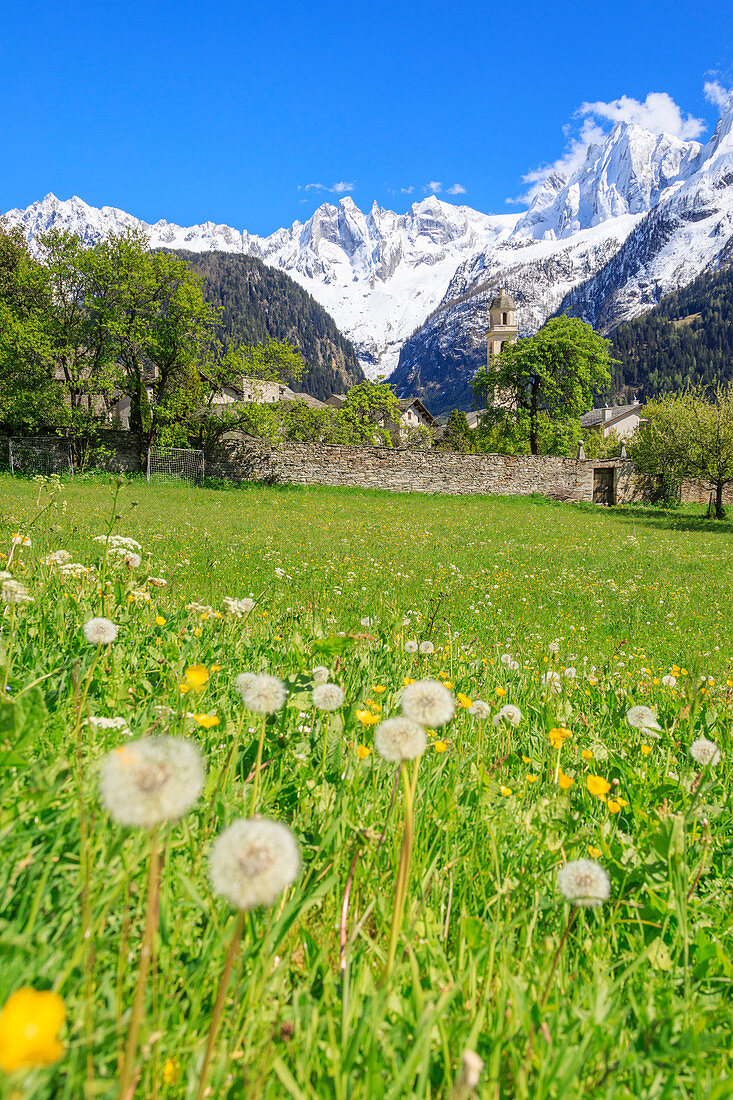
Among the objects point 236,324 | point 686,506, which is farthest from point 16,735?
point 236,324

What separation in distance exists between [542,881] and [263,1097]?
1.00 metres

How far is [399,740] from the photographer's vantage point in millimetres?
1124

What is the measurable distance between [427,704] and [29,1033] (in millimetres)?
818

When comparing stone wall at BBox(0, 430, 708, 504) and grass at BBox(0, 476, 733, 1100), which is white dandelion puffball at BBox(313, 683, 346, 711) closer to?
grass at BBox(0, 476, 733, 1100)

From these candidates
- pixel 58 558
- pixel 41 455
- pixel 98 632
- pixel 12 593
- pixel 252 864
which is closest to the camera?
pixel 252 864

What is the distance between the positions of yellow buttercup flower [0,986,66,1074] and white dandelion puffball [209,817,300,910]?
0.23 meters

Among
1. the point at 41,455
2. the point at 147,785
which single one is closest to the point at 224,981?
the point at 147,785

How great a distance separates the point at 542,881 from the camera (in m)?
1.61

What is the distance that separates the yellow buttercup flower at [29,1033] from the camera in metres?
0.45

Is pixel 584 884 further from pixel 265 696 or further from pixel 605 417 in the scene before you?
pixel 605 417

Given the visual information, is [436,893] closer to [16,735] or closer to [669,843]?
[669,843]

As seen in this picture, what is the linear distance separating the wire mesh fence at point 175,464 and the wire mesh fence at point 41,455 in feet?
12.6

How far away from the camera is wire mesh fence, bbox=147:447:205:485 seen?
26.8 m

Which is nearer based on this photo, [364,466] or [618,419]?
[364,466]
